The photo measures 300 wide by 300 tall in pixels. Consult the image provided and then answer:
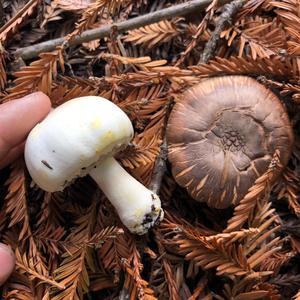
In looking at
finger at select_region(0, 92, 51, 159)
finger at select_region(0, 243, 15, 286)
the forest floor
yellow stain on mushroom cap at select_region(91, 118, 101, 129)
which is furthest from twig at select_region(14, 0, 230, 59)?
finger at select_region(0, 243, 15, 286)

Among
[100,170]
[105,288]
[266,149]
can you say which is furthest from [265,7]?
[105,288]

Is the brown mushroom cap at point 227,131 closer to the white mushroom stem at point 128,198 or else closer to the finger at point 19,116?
the white mushroom stem at point 128,198

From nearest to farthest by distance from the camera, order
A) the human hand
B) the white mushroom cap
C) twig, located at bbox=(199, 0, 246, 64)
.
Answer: the white mushroom cap < the human hand < twig, located at bbox=(199, 0, 246, 64)

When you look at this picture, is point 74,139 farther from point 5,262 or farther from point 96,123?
point 5,262

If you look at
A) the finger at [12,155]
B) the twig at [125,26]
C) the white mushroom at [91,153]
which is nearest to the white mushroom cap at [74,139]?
the white mushroom at [91,153]

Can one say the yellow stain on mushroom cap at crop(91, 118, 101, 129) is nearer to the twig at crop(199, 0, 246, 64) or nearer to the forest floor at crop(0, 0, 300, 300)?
the forest floor at crop(0, 0, 300, 300)
